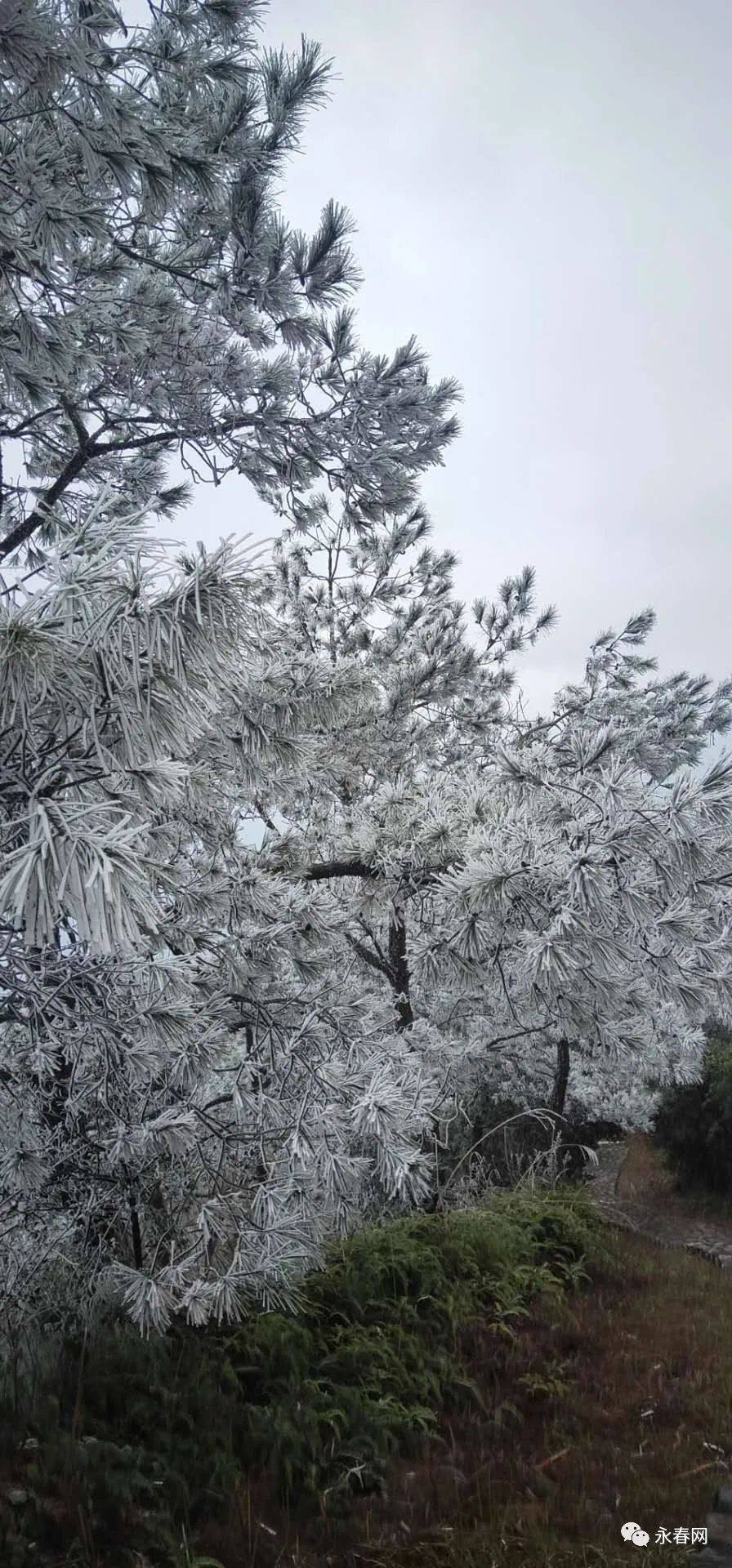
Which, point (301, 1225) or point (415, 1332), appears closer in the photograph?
point (301, 1225)

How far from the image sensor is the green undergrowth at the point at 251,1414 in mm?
2615

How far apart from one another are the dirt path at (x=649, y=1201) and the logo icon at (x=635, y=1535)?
18.3 ft

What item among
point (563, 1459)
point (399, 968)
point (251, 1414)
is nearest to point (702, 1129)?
point (399, 968)

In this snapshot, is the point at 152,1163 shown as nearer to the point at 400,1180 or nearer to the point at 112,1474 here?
the point at 112,1474

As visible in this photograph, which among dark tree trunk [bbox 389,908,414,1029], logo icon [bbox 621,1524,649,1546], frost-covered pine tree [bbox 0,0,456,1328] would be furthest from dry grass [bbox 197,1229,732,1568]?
dark tree trunk [bbox 389,908,414,1029]

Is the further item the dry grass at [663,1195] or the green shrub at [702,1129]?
the green shrub at [702,1129]

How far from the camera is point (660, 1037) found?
8.66m

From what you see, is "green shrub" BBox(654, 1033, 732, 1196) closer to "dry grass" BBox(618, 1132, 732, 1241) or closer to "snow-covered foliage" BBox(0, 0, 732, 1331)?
"dry grass" BBox(618, 1132, 732, 1241)

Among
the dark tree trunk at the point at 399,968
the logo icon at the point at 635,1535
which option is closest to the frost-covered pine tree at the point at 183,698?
the logo icon at the point at 635,1535

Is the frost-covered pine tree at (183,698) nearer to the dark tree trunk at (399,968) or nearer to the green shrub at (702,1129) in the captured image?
the dark tree trunk at (399,968)

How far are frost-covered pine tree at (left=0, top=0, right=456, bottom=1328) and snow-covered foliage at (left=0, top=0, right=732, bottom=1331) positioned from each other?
2 centimetres

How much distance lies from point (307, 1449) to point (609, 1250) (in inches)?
128

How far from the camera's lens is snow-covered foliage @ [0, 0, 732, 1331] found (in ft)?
5.52

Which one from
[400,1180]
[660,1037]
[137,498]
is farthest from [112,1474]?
[660,1037]
